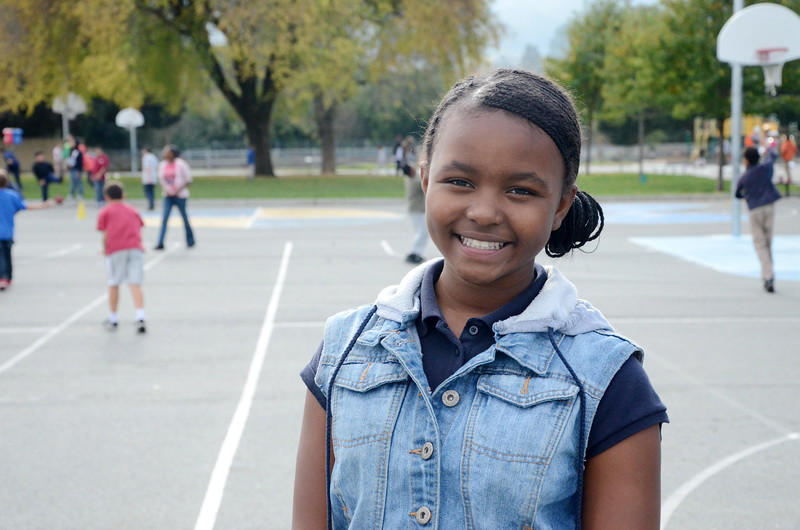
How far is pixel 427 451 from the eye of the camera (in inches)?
71.2

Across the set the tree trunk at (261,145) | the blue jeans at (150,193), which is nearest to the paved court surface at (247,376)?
the blue jeans at (150,193)

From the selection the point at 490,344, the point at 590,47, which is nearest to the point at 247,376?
the point at 490,344

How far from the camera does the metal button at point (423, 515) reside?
5.95 ft

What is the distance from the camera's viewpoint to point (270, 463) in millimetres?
5598

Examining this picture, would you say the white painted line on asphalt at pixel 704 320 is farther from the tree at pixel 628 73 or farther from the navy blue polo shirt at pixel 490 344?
the tree at pixel 628 73

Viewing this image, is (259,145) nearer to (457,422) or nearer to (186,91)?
(186,91)

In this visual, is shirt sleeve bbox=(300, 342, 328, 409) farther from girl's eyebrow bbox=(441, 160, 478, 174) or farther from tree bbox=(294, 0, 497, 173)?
tree bbox=(294, 0, 497, 173)

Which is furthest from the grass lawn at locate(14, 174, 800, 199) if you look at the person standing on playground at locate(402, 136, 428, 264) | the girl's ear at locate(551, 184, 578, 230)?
the girl's ear at locate(551, 184, 578, 230)

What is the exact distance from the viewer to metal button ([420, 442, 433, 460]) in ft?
5.92

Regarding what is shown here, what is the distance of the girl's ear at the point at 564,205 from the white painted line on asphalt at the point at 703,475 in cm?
307

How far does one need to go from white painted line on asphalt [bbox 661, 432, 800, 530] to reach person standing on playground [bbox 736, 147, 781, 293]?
6.25 m

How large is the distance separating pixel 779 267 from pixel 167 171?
10.6 metres

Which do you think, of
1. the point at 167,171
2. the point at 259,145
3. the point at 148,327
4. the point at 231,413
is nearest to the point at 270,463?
the point at 231,413

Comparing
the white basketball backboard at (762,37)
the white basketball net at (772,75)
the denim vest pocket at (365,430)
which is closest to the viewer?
the denim vest pocket at (365,430)
